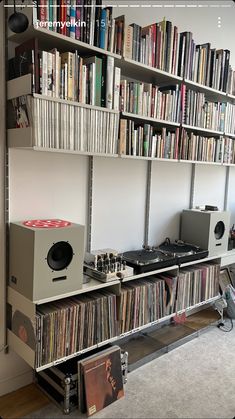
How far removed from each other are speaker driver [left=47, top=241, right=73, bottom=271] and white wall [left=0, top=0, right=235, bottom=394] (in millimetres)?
342

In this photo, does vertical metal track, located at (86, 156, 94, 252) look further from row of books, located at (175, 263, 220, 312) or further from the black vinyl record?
row of books, located at (175, 263, 220, 312)

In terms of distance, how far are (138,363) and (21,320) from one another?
94cm

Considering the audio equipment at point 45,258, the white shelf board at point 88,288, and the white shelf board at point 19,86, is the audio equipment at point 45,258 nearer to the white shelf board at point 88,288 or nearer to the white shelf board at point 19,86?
the white shelf board at point 88,288

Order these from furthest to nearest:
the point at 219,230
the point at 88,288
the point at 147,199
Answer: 1. the point at 219,230
2. the point at 147,199
3. the point at 88,288

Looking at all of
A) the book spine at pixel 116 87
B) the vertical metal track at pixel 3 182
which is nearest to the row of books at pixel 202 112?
the book spine at pixel 116 87

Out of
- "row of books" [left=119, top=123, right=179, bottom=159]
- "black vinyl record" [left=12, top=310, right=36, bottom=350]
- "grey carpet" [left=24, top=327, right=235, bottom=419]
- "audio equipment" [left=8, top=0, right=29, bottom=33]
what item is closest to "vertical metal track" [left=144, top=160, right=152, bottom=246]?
"row of books" [left=119, top=123, right=179, bottom=159]

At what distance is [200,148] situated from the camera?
2691mm

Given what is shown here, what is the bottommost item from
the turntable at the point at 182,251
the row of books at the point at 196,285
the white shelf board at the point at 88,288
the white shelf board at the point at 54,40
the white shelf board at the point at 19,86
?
the row of books at the point at 196,285

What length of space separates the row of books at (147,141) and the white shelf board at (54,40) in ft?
1.40

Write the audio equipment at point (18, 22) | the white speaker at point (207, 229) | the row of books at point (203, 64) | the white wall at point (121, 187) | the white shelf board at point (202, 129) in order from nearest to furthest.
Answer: the audio equipment at point (18, 22)
the white wall at point (121, 187)
the row of books at point (203, 64)
the white shelf board at point (202, 129)
the white speaker at point (207, 229)

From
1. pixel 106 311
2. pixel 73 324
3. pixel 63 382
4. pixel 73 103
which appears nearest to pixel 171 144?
pixel 73 103

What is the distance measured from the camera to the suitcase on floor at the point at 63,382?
1.91m

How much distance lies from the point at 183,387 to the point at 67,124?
1.76 m

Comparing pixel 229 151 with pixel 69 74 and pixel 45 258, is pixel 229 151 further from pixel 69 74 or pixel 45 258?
pixel 45 258
